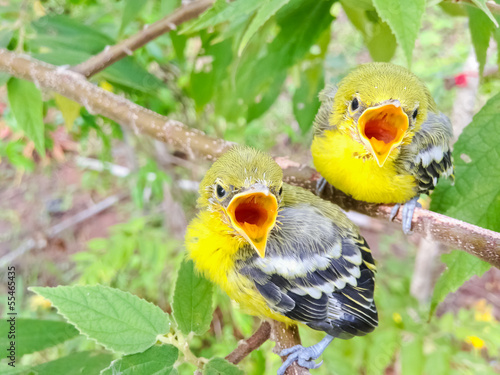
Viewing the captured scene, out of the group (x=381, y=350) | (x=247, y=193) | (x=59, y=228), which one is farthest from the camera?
(x=59, y=228)

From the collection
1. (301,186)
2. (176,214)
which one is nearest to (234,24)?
(301,186)

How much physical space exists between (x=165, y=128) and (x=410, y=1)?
0.72 metres

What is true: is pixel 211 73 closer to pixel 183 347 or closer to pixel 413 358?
pixel 183 347

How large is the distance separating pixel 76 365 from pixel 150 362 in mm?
301

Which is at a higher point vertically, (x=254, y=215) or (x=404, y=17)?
(x=404, y=17)

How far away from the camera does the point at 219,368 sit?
2.66 feet

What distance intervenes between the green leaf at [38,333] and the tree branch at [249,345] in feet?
1.43

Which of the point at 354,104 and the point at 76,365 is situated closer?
the point at 76,365

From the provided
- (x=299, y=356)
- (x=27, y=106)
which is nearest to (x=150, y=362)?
(x=299, y=356)

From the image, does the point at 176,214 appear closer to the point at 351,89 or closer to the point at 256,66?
the point at 256,66

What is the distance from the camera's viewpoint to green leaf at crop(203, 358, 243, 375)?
0.81 meters

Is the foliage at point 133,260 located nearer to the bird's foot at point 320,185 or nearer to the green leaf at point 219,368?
the bird's foot at point 320,185

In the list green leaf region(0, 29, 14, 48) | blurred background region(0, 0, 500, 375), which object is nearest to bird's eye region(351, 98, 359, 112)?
blurred background region(0, 0, 500, 375)

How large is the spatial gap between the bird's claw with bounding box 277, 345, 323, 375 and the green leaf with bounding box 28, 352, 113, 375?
17.4 inches
